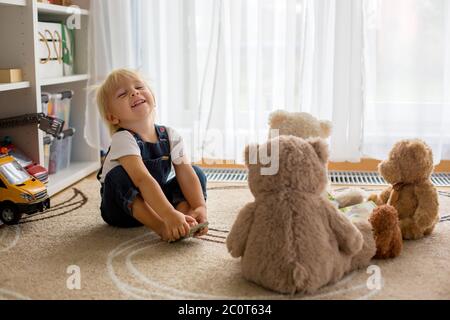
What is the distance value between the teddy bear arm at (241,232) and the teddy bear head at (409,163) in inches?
17.7

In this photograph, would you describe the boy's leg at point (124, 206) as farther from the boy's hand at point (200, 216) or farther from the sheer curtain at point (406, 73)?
the sheer curtain at point (406, 73)

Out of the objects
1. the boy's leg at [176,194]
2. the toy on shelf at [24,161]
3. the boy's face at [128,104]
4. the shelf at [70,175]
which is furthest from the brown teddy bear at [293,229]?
the shelf at [70,175]

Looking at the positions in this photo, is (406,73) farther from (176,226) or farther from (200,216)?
(176,226)

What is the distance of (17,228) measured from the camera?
4.90ft

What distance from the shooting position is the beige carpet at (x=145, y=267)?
1.09 metres

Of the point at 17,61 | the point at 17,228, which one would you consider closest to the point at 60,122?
the point at 17,61

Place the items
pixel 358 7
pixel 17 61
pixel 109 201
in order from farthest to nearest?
1. pixel 358 7
2. pixel 17 61
3. pixel 109 201

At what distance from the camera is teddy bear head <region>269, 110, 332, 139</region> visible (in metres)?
1.51

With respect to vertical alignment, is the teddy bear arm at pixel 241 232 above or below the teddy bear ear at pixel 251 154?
below

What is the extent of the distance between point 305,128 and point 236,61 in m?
0.66

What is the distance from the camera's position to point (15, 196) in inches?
58.9

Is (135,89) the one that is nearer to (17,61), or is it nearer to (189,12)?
(17,61)

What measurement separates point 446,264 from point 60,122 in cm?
114
